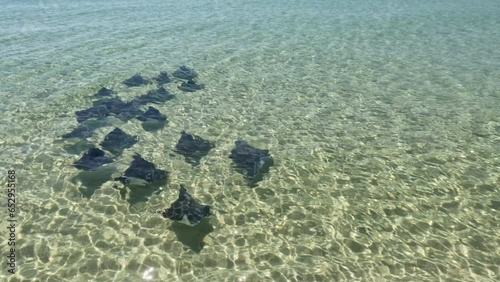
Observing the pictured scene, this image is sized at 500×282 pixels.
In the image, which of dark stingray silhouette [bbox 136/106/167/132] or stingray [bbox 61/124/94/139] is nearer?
stingray [bbox 61/124/94/139]

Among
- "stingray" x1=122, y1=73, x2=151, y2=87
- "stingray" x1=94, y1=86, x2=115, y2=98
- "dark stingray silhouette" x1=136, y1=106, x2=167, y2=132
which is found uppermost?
"dark stingray silhouette" x1=136, y1=106, x2=167, y2=132

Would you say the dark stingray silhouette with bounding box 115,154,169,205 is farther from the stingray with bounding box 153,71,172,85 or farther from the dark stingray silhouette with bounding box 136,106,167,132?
the stingray with bounding box 153,71,172,85

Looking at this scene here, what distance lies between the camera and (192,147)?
1459cm

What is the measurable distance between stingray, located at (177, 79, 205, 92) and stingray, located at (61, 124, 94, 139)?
20.1ft

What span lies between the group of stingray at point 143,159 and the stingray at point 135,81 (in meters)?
1.29

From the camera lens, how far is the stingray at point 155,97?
1875 centimetres

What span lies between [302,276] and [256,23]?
31661 mm

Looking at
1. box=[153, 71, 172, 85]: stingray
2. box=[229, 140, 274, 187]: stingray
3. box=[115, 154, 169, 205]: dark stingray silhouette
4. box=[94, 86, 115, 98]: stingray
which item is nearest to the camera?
box=[115, 154, 169, 205]: dark stingray silhouette

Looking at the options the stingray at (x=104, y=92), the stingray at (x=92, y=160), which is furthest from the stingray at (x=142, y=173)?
the stingray at (x=104, y=92)

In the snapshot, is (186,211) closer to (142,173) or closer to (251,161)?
(142,173)

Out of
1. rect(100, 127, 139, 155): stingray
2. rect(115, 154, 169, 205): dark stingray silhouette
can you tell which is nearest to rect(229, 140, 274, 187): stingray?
rect(115, 154, 169, 205): dark stingray silhouette

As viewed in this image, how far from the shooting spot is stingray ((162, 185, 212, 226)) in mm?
10814

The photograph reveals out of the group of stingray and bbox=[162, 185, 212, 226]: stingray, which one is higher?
bbox=[162, 185, 212, 226]: stingray

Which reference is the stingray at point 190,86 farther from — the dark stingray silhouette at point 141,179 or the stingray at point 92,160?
the dark stingray silhouette at point 141,179
